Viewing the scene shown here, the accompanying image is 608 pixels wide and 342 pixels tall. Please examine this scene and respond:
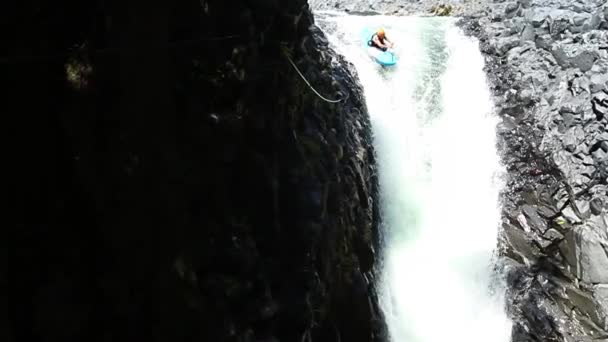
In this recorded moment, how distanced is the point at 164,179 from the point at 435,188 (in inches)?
258

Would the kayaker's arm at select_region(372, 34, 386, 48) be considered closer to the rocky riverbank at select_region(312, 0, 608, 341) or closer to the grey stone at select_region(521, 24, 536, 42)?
the rocky riverbank at select_region(312, 0, 608, 341)

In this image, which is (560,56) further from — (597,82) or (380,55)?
(380,55)

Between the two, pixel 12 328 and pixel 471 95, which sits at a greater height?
pixel 12 328

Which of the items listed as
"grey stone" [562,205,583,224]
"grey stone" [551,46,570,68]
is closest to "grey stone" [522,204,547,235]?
"grey stone" [562,205,583,224]

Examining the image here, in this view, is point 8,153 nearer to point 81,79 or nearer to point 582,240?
point 81,79

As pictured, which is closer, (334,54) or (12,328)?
(12,328)

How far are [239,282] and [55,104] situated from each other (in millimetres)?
1822

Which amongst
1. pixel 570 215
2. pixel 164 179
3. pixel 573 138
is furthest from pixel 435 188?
pixel 164 179

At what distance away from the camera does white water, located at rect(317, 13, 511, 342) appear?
7.59m

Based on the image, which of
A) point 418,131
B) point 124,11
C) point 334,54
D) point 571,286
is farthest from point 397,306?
point 124,11

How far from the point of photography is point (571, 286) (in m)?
7.82

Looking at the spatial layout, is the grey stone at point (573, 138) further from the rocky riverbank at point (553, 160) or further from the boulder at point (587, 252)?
the boulder at point (587, 252)

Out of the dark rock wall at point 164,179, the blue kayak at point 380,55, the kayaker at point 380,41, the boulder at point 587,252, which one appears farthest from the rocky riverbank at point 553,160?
the dark rock wall at point 164,179

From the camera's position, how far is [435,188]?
29.5 ft
